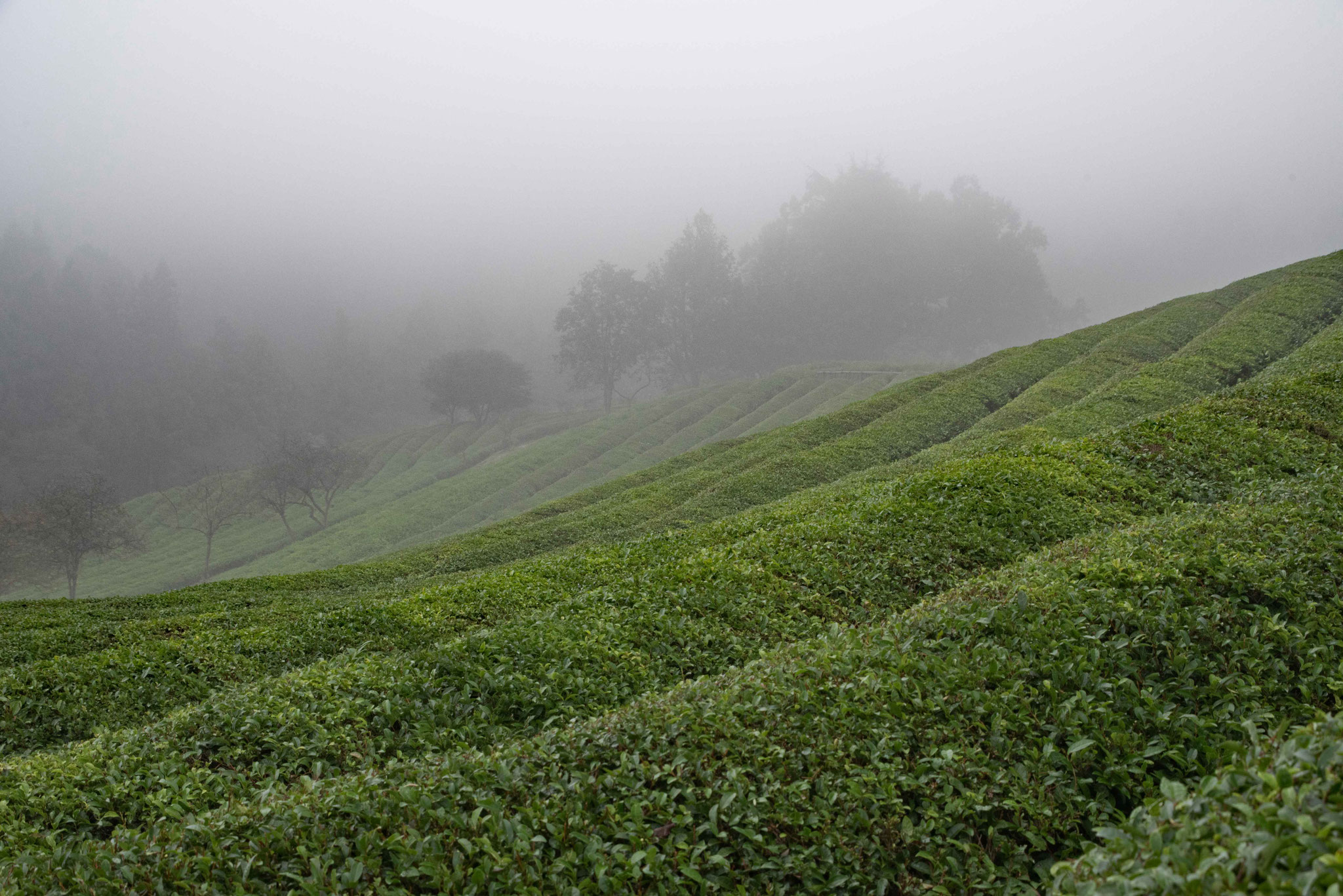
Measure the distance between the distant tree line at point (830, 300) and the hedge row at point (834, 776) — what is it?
107 metres

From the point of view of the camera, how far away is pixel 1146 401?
28.9 meters

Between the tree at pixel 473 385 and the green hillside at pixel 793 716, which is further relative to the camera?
the tree at pixel 473 385

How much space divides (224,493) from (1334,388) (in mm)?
105007

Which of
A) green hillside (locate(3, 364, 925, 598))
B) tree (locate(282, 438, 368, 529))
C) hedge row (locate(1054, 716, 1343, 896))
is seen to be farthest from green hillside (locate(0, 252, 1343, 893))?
tree (locate(282, 438, 368, 529))

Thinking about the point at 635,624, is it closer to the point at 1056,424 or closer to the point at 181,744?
the point at 181,744

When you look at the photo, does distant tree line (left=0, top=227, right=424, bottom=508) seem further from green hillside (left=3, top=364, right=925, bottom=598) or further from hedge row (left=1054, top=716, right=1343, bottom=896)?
hedge row (left=1054, top=716, right=1343, bottom=896)

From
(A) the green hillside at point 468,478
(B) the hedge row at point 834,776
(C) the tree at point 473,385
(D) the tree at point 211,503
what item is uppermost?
(C) the tree at point 473,385

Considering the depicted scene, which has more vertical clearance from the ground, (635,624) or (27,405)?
(27,405)

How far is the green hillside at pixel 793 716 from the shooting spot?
557cm

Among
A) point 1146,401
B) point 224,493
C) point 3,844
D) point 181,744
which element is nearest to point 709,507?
point 1146,401

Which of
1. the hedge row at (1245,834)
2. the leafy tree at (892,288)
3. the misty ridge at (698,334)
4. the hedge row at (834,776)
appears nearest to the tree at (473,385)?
the misty ridge at (698,334)

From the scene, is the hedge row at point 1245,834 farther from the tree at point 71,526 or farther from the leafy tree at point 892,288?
the leafy tree at point 892,288

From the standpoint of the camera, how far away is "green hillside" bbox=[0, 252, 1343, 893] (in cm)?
557

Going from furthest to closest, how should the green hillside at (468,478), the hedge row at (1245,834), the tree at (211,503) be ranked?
1. the tree at (211,503)
2. the green hillside at (468,478)
3. the hedge row at (1245,834)
